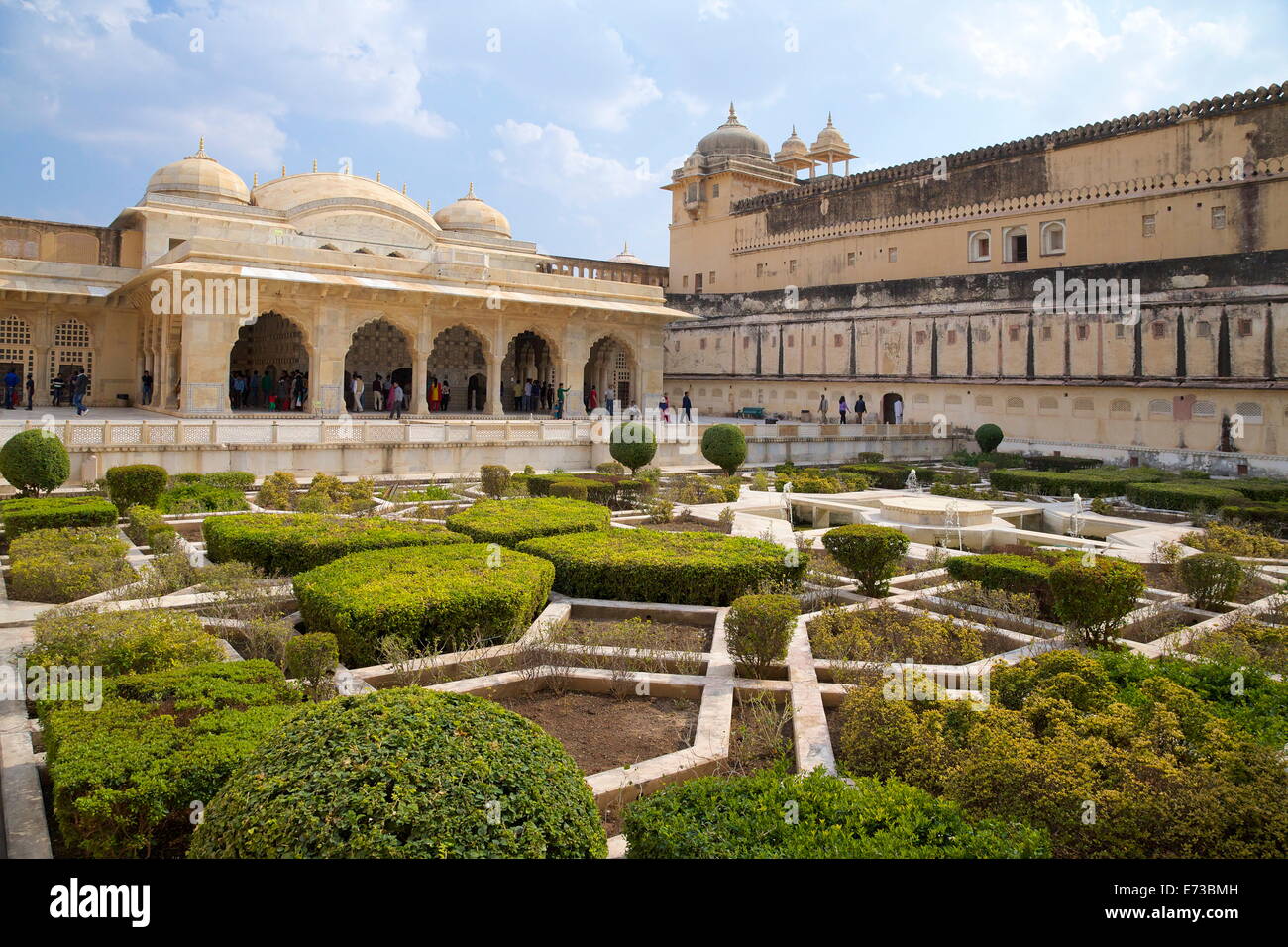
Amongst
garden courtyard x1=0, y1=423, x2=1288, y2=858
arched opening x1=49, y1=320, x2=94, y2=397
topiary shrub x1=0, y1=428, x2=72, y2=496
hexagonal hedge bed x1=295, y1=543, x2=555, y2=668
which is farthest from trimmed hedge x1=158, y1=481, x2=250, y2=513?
arched opening x1=49, y1=320, x2=94, y2=397

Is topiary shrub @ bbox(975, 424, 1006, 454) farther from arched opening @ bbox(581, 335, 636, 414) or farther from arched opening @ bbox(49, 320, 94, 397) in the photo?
arched opening @ bbox(49, 320, 94, 397)

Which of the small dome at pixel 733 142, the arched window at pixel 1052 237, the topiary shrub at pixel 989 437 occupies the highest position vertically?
the small dome at pixel 733 142

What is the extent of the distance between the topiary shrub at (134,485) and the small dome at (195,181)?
18.8 meters

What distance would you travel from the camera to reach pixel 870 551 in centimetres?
809

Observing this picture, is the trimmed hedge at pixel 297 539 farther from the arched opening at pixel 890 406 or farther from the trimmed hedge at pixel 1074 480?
the arched opening at pixel 890 406

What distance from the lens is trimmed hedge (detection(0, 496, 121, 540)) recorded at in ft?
31.6

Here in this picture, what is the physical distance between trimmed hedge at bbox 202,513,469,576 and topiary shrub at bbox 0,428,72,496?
344cm

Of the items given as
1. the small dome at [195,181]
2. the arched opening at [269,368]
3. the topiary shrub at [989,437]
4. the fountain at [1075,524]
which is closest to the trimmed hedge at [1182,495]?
the fountain at [1075,524]

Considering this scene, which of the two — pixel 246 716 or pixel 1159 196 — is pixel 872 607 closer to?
pixel 246 716

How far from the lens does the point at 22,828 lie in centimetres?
377

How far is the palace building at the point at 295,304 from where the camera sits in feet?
70.8

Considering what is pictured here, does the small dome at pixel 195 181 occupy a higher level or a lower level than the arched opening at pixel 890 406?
higher

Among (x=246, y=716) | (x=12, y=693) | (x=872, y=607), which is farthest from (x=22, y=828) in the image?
(x=872, y=607)
